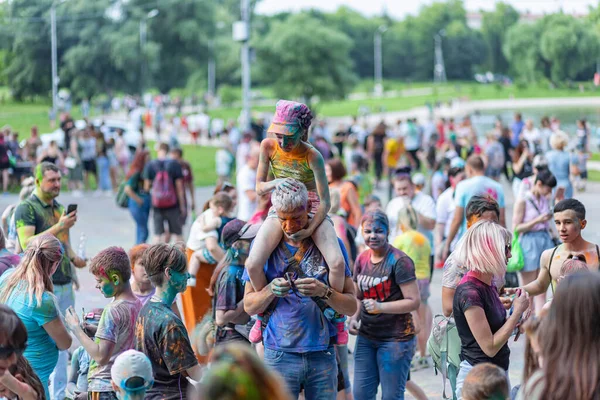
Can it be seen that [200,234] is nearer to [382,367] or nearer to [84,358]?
[382,367]

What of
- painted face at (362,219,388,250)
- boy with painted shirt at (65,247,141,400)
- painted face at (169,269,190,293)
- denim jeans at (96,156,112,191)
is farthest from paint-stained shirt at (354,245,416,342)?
denim jeans at (96,156,112,191)

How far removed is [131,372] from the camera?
4.04 metres

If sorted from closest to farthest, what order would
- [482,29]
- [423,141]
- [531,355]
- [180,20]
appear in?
1. [531,355]
2. [423,141]
3. [180,20]
4. [482,29]

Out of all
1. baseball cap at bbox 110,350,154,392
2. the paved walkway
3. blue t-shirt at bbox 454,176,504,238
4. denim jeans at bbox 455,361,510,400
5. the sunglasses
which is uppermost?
blue t-shirt at bbox 454,176,504,238

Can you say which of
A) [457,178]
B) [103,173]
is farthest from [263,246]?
[103,173]

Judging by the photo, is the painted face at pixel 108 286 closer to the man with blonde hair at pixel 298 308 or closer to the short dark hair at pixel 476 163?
the man with blonde hair at pixel 298 308

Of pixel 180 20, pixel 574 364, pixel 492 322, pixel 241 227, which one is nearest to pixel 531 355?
pixel 574 364

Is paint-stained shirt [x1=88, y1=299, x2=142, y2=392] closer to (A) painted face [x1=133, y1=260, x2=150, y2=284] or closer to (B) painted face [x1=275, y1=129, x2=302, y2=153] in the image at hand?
(A) painted face [x1=133, y1=260, x2=150, y2=284]

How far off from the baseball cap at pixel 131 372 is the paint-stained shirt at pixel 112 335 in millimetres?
957

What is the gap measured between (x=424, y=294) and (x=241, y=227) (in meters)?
2.51

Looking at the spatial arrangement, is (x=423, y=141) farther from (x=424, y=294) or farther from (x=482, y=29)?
(x=482, y=29)

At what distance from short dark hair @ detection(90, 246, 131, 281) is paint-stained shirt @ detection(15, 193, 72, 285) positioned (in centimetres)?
236

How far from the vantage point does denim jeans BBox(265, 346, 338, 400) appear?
4993 mm

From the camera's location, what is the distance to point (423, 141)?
2991 cm
